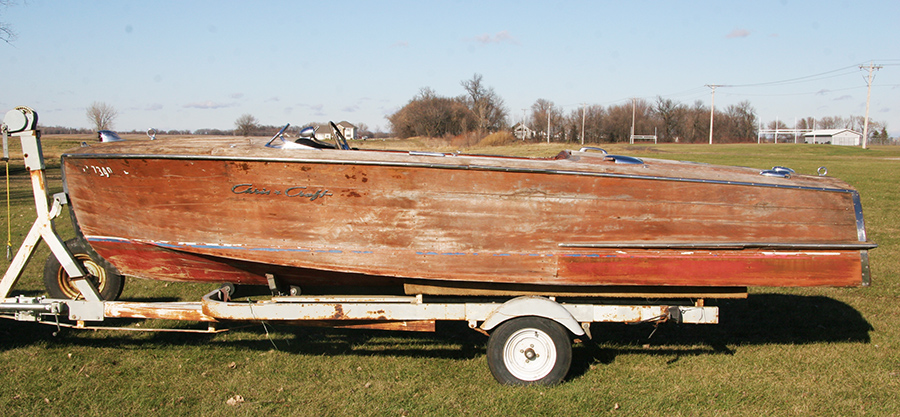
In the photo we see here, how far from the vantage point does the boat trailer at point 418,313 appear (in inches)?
165

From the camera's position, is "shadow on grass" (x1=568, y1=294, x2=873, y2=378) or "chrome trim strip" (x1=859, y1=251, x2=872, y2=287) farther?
"shadow on grass" (x1=568, y1=294, x2=873, y2=378)

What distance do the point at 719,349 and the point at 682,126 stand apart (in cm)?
7881

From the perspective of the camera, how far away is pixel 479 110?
210 ft

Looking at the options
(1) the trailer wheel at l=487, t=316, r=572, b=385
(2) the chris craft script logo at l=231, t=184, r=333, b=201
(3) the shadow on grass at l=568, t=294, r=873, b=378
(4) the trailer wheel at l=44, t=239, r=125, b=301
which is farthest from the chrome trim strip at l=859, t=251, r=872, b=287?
(4) the trailer wheel at l=44, t=239, r=125, b=301

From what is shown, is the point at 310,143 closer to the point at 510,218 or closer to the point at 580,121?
the point at 510,218

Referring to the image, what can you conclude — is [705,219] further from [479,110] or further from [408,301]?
[479,110]

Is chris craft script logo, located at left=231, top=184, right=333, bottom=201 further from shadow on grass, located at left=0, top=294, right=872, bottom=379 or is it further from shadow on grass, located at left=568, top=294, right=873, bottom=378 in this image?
shadow on grass, located at left=568, top=294, right=873, bottom=378

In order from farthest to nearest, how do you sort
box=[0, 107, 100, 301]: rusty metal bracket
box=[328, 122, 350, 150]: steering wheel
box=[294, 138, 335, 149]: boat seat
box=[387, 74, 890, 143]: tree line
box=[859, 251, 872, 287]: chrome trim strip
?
box=[387, 74, 890, 143]: tree line
box=[328, 122, 350, 150]: steering wheel
box=[294, 138, 335, 149]: boat seat
box=[0, 107, 100, 301]: rusty metal bracket
box=[859, 251, 872, 287]: chrome trim strip

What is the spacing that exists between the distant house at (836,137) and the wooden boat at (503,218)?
322 ft

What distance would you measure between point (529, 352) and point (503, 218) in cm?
100

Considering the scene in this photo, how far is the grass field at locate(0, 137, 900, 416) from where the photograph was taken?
13.1 ft

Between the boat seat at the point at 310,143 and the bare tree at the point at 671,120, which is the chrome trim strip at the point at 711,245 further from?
the bare tree at the point at 671,120

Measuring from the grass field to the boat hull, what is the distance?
2.63ft

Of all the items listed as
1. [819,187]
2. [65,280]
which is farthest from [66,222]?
[819,187]
